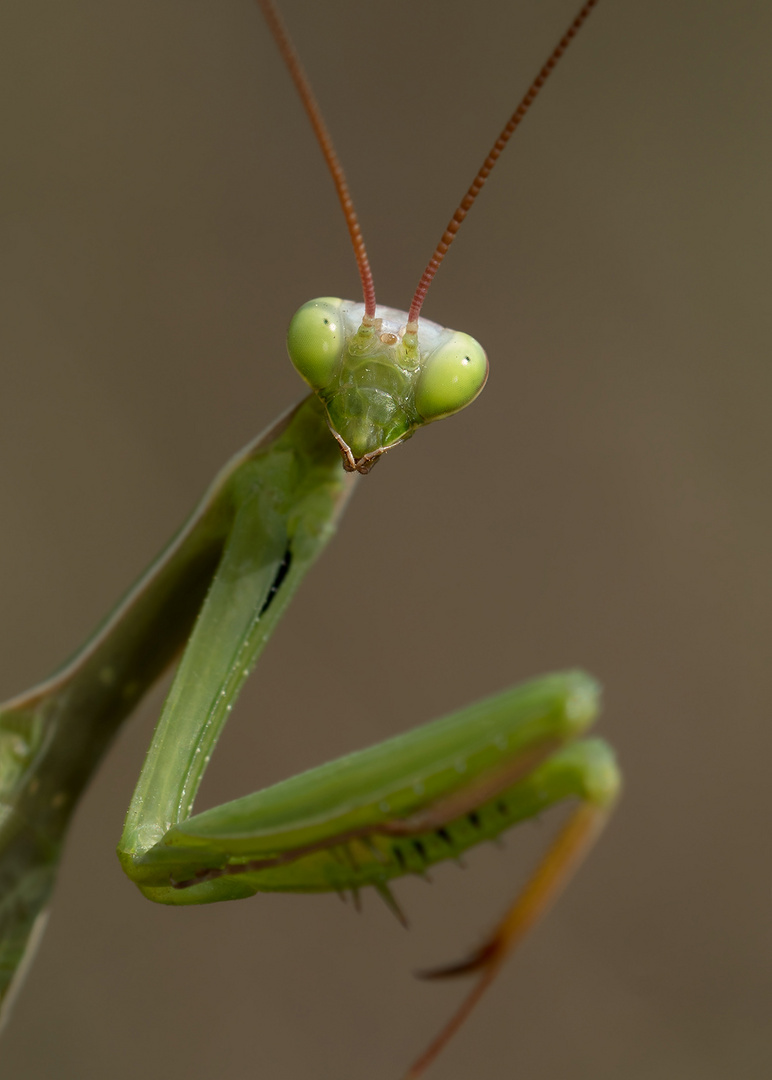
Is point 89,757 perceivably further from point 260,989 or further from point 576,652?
point 576,652

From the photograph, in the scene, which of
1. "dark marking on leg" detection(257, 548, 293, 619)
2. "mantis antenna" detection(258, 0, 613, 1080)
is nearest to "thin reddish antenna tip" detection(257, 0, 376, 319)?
"mantis antenna" detection(258, 0, 613, 1080)

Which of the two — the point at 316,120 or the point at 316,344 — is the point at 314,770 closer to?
the point at 316,344

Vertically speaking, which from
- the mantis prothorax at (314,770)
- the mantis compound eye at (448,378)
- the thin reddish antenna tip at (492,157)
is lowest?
the mantis prothorax at (314,770)

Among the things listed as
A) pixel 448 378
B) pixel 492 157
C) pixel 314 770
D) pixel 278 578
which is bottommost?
pixel 314 770

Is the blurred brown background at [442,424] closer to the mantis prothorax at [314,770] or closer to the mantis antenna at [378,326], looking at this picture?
the mantis prothorax at [314,770]

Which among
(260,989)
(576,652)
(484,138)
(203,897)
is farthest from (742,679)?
(203,897)

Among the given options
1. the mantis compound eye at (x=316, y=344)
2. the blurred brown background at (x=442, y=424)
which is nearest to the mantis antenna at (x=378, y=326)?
the mantis compound eye at (x=316, y=344)

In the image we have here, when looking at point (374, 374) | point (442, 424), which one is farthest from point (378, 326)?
point (442, 424)

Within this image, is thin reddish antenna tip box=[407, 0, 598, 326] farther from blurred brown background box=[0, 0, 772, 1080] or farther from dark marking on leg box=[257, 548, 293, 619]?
blurred brown background box=[0, 0, 772, 1080]
